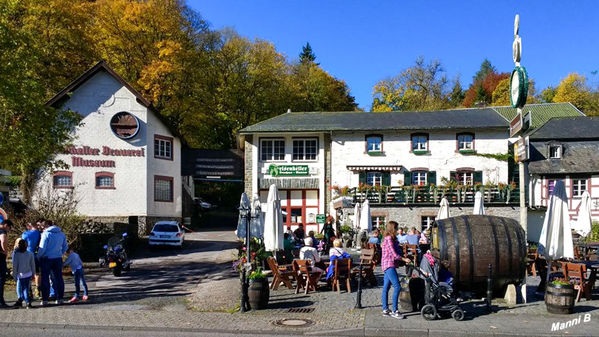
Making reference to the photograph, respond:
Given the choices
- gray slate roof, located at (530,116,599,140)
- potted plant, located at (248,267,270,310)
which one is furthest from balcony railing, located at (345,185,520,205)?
potted plant, located at (248,267,270,310)

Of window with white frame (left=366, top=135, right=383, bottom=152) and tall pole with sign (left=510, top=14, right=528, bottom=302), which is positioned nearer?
tall pole with sign (left=510, top=14, right=528, bottom=302)

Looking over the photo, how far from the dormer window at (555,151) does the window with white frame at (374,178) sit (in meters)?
10.6

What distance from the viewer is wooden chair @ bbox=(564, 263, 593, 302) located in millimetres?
10992

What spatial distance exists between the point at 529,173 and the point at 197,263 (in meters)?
22.2

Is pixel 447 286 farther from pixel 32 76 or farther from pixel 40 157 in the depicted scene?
pixel 32 76

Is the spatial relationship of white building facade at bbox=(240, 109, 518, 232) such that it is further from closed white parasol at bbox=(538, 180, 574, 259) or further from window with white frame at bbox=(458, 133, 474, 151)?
closed white parasol at bbox=(538, 180, 574, 259)

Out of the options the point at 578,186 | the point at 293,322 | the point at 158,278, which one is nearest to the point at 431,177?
the point at 578,186

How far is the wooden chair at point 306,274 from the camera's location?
39.8 ft

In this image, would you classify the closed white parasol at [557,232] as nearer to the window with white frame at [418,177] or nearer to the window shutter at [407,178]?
the window shutter at [407,178]

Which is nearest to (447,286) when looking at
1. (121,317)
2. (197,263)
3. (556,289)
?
(556,289)

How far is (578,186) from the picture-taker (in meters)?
31.8

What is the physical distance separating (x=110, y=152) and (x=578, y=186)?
27.4 meters

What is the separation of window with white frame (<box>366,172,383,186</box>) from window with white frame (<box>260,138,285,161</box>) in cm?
528

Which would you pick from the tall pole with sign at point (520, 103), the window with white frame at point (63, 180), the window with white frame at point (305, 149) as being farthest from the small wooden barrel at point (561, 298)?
the window with white frame at point (63, 180)
